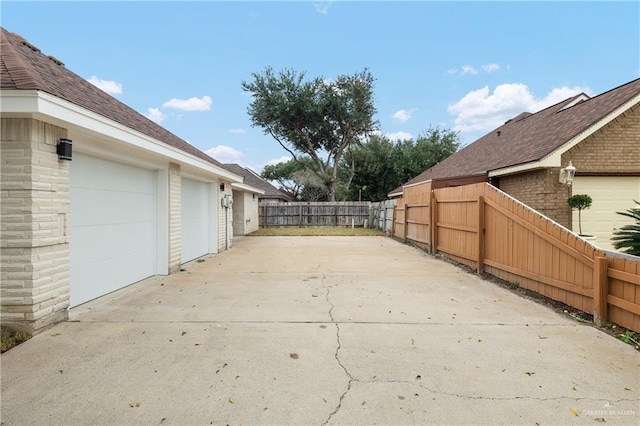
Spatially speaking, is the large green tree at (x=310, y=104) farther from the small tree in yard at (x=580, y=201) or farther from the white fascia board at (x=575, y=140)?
the small tree in yard at (x=580, y=201)

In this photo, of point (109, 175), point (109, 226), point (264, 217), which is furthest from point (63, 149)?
point (264, 217)

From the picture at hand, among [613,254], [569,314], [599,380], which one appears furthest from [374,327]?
[613,254]

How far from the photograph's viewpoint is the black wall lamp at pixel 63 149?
411 centimetres

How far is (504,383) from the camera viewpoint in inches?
107

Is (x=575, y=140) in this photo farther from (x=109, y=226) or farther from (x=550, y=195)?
(x=109, y=226)

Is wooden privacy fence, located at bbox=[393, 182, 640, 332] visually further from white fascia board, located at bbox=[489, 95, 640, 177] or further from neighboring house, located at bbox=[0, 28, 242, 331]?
neighboring house, located at bbox=[0, 28, 242, 331]

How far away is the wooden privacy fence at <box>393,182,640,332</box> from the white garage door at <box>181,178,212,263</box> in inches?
278

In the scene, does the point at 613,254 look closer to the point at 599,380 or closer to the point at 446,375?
the point at 599,380

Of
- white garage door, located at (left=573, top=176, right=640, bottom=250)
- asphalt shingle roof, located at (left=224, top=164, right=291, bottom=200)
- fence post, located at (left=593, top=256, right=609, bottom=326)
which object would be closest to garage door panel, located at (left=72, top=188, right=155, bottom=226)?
fence post, located at (left=593, top=256, right=609, bottom=326)

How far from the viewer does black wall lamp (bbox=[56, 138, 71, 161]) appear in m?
4.11

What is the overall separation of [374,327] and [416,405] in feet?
5.38

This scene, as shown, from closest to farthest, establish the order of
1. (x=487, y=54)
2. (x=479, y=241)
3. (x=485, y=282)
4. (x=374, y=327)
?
(x=374, y=327) < (x=485, y=282) < (x=479, y=241) < (x=487, y=54)

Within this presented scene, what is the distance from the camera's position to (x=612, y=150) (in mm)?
8102

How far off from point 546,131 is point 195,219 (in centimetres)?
1067
